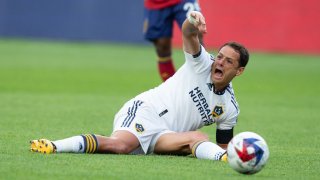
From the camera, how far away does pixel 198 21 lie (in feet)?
25.6

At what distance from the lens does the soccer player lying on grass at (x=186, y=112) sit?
8.30 meters

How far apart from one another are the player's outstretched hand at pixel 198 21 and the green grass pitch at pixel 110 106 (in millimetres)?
1222

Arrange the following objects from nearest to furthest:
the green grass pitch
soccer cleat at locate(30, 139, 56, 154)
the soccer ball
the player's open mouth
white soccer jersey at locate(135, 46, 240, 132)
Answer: the soccer ball → the green grass pitch → soccer cleat at locate(30, 139, 56, 154) → the player's open mouth → white soccer jersey at locate(135, 46, 240, 132)

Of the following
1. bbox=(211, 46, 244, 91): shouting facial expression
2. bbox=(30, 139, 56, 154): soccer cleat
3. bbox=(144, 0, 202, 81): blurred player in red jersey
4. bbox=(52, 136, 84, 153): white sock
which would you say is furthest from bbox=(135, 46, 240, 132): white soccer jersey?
bbox=(144, 0, 202, 81): blurred player in red jersey

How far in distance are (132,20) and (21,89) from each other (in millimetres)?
13111

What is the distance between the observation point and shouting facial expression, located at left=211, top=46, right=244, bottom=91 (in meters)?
8.38

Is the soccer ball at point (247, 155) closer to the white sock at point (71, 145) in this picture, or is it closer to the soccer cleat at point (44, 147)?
the white sock at point (71, 145)

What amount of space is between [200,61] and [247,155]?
148cm

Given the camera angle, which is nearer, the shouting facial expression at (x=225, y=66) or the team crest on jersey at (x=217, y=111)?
the shouting facial expression at (x=225, y=66)

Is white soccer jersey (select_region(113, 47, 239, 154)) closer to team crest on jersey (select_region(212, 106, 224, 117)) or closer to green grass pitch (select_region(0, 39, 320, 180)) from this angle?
team crest on jersey (select_region(212, 106, 224, 117))

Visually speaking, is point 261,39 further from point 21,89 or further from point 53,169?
point 53,169

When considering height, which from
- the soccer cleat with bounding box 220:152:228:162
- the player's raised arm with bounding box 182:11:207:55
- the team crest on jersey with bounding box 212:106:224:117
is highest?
the player's raised arm with bounding box 182:11:207:55

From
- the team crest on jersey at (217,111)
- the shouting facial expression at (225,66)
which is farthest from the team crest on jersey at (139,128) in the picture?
the shouting facial expression at (225,66)

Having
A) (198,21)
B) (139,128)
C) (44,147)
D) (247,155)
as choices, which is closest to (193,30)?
(198,21)
